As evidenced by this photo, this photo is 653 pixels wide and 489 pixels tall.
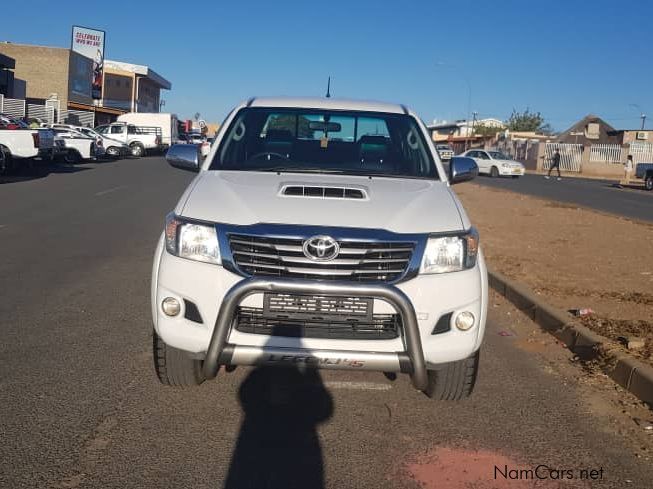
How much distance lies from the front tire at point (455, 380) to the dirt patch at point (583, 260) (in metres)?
1.71

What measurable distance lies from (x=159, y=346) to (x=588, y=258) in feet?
24.5

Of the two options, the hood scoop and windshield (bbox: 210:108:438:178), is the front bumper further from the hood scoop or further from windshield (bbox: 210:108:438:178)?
windshield (bbox: 210:108:438:178)

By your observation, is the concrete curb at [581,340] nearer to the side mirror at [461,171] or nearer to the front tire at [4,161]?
the side mirror at [461,171]

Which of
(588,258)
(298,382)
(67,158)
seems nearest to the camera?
(298,382)

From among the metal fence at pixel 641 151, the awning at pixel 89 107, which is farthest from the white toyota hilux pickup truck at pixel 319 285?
the metal fence at pixel 641 151

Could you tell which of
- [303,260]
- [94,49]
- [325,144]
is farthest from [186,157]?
[94,49]

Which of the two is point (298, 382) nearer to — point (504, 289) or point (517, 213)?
point (504, 289)

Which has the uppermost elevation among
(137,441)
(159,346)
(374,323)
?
(374,323)

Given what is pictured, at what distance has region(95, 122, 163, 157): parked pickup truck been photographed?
41.6m

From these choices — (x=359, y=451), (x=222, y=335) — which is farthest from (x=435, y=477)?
(x=222, y=335)

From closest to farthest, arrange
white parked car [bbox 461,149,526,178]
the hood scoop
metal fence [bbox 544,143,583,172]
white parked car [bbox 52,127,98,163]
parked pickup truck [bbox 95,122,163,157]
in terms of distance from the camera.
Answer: the hood scoop → white parked car [bbox 52,127,98,163] → white parked car [bbox 461,149,526,178] → parked pickup truck [bbox 95,122,163,157] → metal fence [bbox 544,143,583,172]

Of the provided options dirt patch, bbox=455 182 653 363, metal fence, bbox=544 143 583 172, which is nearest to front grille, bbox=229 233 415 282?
dirt patch, bbox=455 182 653 363

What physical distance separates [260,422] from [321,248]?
1.07m

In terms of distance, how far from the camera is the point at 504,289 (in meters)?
7.55
